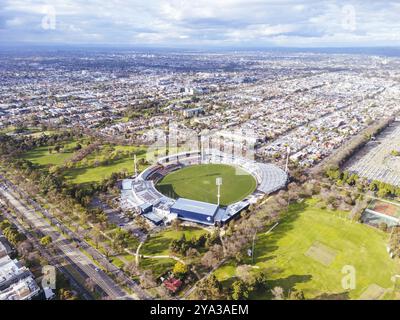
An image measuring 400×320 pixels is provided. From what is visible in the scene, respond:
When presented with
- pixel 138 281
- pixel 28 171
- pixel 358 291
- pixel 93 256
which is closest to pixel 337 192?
pixel 358 291

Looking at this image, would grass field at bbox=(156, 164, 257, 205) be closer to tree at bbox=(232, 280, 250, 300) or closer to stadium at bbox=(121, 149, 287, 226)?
stadium at bbox=(121, 149, 287, 226)

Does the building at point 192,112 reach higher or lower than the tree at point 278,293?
higher

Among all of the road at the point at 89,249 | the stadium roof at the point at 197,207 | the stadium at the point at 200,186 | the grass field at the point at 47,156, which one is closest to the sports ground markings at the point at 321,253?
the stadium at the point at 200,186

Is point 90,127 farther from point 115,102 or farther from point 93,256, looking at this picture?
point 93,256

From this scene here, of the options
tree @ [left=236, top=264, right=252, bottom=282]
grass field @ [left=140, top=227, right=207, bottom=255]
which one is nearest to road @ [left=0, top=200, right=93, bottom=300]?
grass field @ [left=140, top=227, right=207, bottom=255]

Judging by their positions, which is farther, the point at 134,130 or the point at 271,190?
the point at 134,130

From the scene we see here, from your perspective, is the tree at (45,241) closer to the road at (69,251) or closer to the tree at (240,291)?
the road at (69,251)
